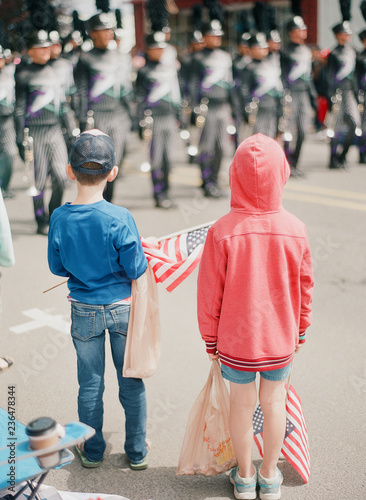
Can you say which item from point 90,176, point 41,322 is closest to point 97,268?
point 90,176

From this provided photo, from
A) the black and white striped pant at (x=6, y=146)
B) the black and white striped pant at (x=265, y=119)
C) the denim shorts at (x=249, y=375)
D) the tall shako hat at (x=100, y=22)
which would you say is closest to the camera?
the denim shorts at (x=249, y=375)

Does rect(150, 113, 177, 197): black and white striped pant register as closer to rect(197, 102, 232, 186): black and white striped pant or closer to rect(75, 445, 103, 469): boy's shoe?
rect(197, 102, 232, 186): black and white striped pant

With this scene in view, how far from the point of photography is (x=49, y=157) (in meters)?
7.41

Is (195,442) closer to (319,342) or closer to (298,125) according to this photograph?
(319,342)

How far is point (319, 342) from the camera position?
4.87 metres

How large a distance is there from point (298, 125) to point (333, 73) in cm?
109

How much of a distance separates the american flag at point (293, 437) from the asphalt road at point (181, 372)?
11 centimetres

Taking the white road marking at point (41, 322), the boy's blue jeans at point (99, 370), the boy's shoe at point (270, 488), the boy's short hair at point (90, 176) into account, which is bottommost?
the white road marking at point (41, 322)

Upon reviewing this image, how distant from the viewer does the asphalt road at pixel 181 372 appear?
3.30 metres

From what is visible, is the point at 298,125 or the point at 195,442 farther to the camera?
the point at 298,125

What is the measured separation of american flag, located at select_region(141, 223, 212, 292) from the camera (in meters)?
3.36

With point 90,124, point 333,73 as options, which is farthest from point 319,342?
point 333,73

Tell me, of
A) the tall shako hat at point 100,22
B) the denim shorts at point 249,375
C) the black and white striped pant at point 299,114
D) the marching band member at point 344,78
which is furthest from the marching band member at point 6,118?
the denim shorts at point 249,375

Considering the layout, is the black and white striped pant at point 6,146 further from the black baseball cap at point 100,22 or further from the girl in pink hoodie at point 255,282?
the girl in pink hoodie at point 255,282
